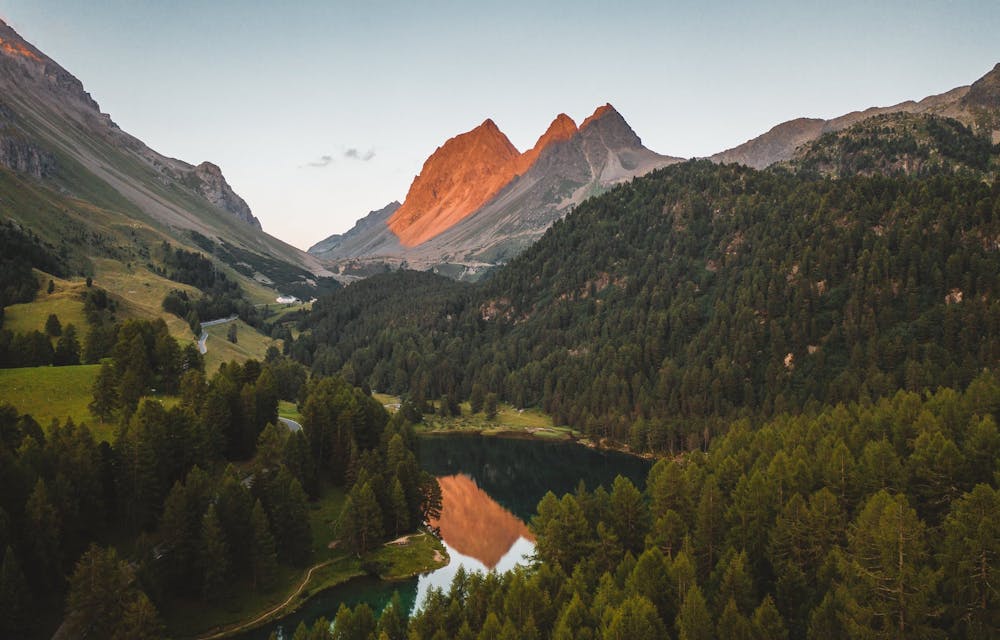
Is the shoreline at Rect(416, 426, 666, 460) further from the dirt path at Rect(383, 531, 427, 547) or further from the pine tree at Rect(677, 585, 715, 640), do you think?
the pine tree at Rect(677, 585, 715, 640)

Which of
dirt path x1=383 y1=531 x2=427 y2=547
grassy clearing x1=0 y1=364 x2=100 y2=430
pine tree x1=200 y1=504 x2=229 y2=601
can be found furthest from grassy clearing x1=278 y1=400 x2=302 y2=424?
pine tree x1=200 y1=504 x2=229 y2=601

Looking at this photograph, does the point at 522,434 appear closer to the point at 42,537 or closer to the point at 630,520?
the point at 630,520

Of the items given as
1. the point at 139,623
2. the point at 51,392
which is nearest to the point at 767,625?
the point at 139,623

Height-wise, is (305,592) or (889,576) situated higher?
(889,576)

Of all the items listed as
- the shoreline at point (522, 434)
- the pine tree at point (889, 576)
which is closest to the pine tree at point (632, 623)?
the pine tree at point (889, 576)

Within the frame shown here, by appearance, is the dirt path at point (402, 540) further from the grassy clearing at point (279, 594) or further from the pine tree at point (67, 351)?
the pine tree at point (67, 351)

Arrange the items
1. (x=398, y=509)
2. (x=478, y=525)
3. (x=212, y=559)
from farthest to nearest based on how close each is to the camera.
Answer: (x=478, y=525)
(x=398, y=509)
(x=212, y=559)
